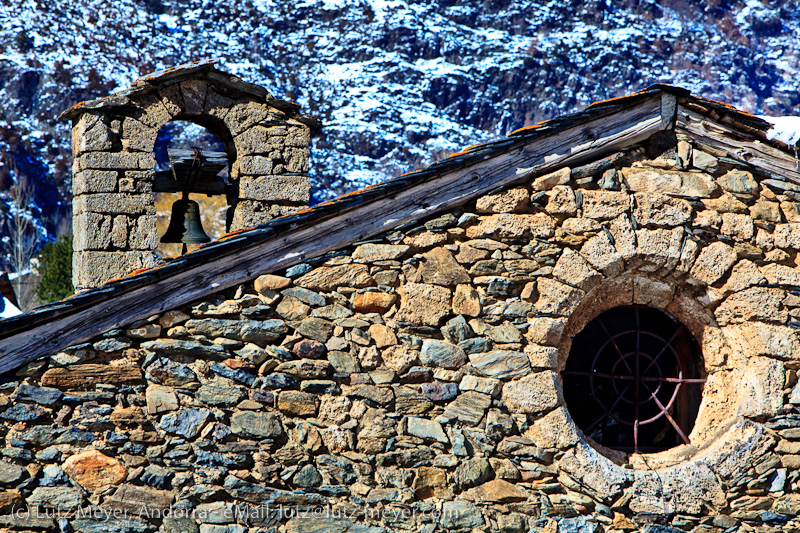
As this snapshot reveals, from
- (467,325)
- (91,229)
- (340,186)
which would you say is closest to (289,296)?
(467,325)

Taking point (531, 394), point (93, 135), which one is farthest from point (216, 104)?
point (531, 394)

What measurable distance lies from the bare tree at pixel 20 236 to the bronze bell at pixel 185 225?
20730 millimetres

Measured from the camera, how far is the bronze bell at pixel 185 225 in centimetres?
596

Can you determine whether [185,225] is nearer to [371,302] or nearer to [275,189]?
[275,189]

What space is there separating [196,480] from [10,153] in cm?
3342

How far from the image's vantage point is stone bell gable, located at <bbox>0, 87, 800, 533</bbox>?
400cm

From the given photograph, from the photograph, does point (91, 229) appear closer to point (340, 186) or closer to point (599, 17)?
point (340, 186)

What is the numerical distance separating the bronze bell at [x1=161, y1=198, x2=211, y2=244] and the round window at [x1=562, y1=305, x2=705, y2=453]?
3.10m

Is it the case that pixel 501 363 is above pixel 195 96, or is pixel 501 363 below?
below

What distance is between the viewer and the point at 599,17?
147 feet

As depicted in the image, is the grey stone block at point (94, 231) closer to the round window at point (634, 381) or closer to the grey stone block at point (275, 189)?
the grey stone block at point (275, 189)

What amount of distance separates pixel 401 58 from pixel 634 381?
3973 centimetres

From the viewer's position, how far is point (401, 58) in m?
42.4

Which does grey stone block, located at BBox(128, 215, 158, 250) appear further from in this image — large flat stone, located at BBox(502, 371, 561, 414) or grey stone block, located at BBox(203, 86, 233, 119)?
large flat stone, located at BBox(502, 371, 561, 414)
